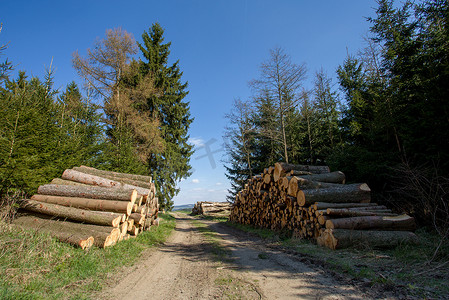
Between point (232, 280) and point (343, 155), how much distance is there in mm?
10390

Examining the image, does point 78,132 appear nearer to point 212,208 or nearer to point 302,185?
point 302,185

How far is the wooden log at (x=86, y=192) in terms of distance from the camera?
6875 millimetres

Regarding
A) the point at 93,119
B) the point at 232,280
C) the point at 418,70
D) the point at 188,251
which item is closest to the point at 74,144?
the point at 93,119

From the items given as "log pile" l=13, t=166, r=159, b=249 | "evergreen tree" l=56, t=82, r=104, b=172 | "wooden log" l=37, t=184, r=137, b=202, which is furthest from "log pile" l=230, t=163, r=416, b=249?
"evergreen tree" l=56, t=82, r=104, b=172

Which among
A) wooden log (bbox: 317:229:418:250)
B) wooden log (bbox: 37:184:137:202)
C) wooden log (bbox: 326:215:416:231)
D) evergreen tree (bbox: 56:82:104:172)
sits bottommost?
wooden log (bbox: 317:229:418:250)

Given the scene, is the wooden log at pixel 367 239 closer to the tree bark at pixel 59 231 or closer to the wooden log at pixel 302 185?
the wooden log at pixel 302 185

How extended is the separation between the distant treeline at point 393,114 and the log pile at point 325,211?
1.02m

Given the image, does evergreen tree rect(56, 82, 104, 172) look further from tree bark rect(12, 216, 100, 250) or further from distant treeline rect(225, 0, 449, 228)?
distant treeline rect(225, 0, 449, 228)

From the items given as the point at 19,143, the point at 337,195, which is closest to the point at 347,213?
the point at 337,195

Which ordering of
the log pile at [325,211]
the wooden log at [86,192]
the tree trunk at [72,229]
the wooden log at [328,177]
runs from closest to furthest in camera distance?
1. the tree trunk at [72,229]
2. the log pile at [325,211]
3. the wooden log at [86,192]
4. the wooden log at [328,177]

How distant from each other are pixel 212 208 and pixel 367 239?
69.3 ft

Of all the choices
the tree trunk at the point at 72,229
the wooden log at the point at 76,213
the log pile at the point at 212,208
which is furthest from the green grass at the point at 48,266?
the log pile at the point at 212,208

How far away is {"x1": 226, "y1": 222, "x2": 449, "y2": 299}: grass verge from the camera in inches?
125

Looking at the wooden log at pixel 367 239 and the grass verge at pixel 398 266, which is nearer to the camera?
the grass verge at pixel 398 266
